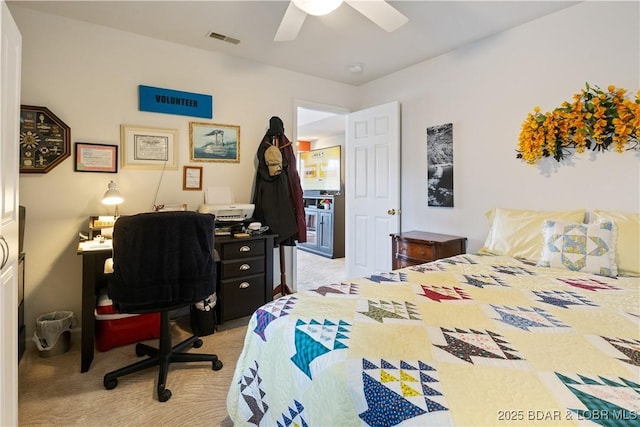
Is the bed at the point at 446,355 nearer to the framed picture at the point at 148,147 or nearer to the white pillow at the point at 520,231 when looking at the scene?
the white pillow at the point at 520,231

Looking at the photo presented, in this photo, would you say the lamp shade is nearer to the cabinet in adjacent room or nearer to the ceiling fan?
the ceiling fan

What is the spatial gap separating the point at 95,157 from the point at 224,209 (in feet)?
3.51

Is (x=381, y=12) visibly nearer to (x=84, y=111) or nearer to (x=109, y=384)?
(x=84, y=111)

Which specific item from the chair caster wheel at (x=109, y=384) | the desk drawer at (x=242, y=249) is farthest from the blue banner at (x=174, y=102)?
the chair caster wheel at (x=109, y=384)

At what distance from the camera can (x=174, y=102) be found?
2.89m

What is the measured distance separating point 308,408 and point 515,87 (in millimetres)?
2795

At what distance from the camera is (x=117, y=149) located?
105 inches

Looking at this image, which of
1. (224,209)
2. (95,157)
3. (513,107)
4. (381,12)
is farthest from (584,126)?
(95,157)

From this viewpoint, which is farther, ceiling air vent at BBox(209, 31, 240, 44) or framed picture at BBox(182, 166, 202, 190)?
framed picture at BBox(182, 166, 202, 190)

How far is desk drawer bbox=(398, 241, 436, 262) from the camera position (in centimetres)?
275

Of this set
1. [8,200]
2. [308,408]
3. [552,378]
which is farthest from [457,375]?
[8,200]

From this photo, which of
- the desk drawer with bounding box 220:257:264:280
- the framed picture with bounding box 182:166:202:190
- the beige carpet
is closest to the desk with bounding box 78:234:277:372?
the desk drawer with bounding box 220:257:264:280

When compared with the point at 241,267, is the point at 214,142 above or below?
above

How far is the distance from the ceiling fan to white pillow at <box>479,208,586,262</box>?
5.21 feet
